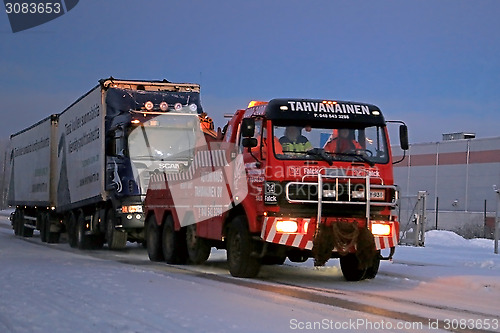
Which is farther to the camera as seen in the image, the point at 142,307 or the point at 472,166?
the point at 472,166

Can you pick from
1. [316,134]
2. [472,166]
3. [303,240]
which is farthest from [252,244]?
[472,166]

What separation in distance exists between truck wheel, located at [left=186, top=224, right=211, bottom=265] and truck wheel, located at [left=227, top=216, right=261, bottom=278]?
2.17 meters

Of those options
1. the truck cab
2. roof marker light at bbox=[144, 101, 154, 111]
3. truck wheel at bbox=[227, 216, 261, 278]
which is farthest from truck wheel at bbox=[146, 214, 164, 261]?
the truck cab

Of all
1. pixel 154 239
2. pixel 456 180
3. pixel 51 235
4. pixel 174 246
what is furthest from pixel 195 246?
pixel 456 180

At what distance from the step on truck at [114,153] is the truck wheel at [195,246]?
2962 mm

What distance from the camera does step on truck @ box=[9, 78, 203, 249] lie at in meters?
18.6

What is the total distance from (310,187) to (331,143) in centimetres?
95

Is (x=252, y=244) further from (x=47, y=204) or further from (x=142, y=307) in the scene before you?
(x=47, y=204)

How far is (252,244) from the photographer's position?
12.8 m

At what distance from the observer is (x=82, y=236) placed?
2186cm

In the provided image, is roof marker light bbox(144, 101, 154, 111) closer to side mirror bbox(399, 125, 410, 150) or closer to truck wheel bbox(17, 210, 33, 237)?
side mirror bbox(399, 125, 410, 150)

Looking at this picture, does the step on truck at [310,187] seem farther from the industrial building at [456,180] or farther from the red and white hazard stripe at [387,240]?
the industrial building at [456,180]

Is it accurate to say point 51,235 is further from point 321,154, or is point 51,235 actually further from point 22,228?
point 321,154

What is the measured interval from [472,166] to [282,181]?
113 ft
